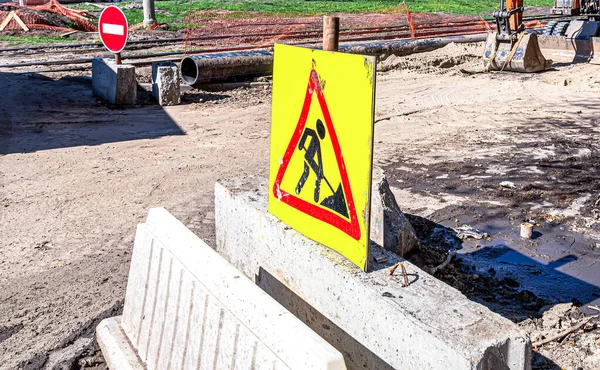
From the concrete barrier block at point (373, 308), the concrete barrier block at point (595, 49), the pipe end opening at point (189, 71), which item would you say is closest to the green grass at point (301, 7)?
the pipe end opening at point (189, 71)

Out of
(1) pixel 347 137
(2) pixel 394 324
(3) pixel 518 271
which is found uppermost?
(1) pixel 347 137

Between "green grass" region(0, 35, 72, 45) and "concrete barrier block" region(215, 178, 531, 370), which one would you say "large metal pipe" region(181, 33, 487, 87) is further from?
"green grass" region(0, 35, 72, 45)

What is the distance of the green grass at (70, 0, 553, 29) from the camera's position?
31688 millimetres

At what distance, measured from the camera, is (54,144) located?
31.9 ft

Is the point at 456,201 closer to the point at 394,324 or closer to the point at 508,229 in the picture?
the point at 508,229

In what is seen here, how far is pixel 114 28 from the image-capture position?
11.9 m

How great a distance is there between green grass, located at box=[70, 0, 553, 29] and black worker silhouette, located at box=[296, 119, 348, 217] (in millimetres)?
26009

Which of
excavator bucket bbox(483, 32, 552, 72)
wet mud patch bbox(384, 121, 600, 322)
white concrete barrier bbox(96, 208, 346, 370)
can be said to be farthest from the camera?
excavator bucket bbox(483, 32, 552, 72)

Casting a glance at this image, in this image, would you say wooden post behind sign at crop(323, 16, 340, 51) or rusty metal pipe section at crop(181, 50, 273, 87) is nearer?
wooden post behind sign at crop(323, 16, 340, 51)

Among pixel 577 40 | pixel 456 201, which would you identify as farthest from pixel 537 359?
pixel 577 40

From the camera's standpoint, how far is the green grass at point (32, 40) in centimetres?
2164

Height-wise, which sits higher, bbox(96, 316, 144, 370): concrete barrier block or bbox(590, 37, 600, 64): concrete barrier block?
bbox(590, 37, 600, 64): concrete barrier block

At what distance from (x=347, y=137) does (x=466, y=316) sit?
106cm

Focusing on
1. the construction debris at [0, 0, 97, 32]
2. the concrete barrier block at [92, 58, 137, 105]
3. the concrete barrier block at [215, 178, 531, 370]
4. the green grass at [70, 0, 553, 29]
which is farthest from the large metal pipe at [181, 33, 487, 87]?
the green grass at [70, 0, 553, 29]
